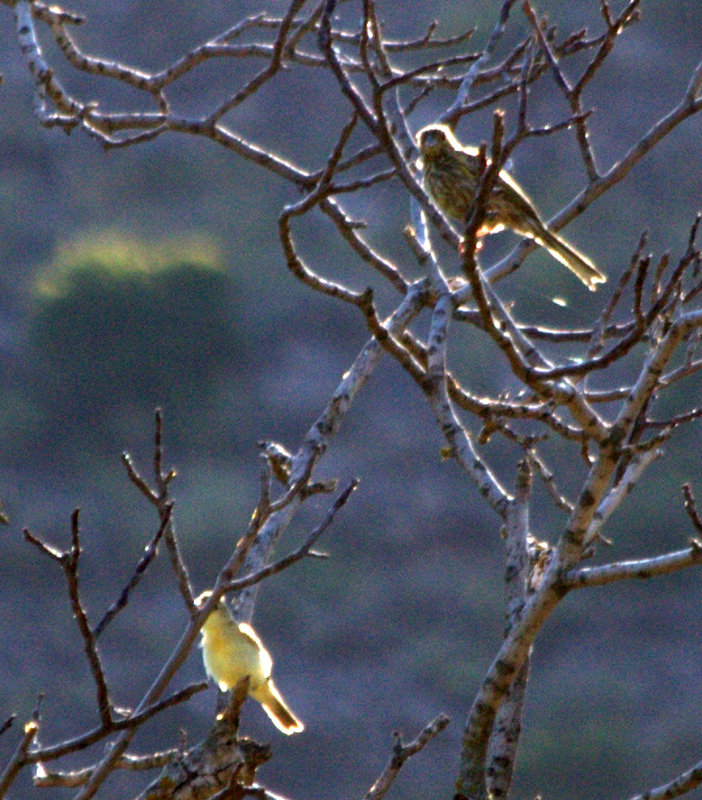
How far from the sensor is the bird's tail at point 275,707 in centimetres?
441

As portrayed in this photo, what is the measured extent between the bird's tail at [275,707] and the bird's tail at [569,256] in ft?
5.89

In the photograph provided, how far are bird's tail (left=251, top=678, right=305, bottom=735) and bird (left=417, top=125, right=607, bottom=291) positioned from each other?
184 cm

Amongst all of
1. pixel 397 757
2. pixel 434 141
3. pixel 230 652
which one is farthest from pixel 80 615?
pixel 434 141

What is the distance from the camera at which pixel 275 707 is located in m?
4.49

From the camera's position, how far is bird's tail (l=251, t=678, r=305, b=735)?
4410 mm

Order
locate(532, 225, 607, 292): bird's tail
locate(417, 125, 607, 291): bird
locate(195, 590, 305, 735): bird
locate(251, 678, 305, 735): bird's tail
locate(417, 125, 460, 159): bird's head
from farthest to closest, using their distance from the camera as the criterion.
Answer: locate(417, 125, 460, 159): bird's head → locate(417, 125, 607, 291): bird → locate(532, 225, 607, 292): bird's tail → locate(251, 678, 305, 735): bird's tail → locate(195, 590, 305, 735): bird

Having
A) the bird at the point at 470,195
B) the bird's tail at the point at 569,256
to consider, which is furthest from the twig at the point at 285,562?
the bird at the point at 470,195

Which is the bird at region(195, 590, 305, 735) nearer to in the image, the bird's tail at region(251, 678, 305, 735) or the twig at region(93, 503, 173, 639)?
the bird's tail at region(251, 678, 305, 735)

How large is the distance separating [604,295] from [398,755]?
4869mm

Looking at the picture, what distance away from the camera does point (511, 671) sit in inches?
126

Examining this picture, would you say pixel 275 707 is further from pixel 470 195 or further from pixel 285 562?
pixel 470 195

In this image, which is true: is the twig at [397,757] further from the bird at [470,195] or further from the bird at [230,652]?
the bird at [470,195]

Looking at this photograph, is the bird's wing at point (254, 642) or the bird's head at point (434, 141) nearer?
the bird's wing at point (254, 642)

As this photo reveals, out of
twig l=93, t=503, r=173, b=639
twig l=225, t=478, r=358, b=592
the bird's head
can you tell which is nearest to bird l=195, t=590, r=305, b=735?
twig l=225, t=478, r=358, b=592
